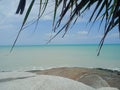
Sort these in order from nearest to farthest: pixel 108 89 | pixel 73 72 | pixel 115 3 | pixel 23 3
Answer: pixel 23 3, pixel 115 3, pixel 108 89, pixel 73 72

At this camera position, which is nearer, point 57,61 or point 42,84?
point 42,84

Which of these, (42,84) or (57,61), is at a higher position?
(42,84)

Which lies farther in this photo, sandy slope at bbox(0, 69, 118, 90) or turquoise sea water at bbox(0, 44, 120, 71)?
turquoise sea water at bbox(0, 44, 120, 71)

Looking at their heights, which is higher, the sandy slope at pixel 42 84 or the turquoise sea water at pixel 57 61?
the sandy slope at pixel 42 84

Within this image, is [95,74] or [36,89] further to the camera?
[95,74]

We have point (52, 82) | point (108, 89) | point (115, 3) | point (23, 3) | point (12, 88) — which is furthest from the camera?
point (108, 89)

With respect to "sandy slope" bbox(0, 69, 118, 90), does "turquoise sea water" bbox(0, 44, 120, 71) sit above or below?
below

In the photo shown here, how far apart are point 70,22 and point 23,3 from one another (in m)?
0.24

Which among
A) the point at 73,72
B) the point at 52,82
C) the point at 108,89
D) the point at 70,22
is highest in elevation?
the point at 70,22

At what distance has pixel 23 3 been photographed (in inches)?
39.7

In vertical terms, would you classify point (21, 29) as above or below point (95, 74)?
above

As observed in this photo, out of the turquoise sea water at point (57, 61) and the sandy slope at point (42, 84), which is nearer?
the sandy slope at point (42, 84)

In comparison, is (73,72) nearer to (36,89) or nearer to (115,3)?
(36,89)

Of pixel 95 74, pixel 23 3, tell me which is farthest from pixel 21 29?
pixel 95 74
